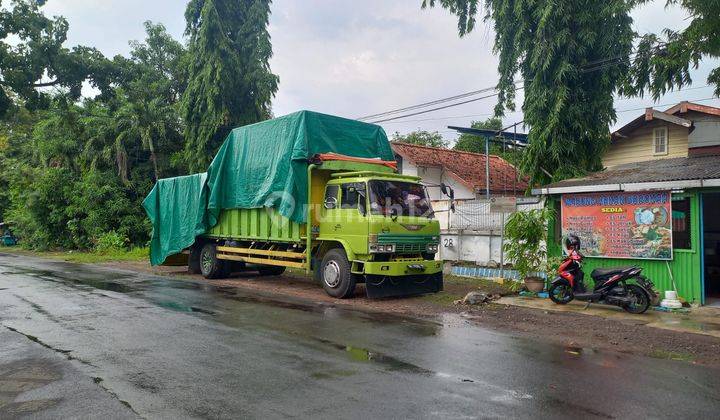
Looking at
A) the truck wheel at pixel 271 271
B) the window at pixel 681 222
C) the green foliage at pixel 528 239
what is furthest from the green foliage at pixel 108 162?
the window at pixel 681 222

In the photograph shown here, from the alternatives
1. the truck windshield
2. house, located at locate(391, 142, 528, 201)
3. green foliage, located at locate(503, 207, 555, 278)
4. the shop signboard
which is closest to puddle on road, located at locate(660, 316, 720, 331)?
the shop signboard

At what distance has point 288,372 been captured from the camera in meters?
5.46

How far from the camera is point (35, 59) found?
12453mm

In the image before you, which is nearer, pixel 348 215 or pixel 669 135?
pixel 348 215

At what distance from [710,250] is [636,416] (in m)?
10.2

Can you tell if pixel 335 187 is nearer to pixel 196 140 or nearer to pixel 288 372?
pixel 288 372

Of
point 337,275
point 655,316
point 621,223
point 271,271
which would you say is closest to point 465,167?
point 271,271

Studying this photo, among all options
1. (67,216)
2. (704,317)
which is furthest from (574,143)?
(67,216)

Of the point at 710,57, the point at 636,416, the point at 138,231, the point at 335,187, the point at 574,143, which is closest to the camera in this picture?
A: the point at 636,416

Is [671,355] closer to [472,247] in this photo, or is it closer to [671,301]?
[671,301]

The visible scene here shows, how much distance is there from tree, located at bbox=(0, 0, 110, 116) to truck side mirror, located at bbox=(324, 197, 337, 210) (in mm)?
7731

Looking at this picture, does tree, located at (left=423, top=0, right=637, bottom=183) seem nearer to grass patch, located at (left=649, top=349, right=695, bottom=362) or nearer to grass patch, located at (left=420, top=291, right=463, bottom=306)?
grass patch, located at (left=420, top=291, right=463, bottom=306)

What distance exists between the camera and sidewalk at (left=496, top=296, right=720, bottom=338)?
818 cm

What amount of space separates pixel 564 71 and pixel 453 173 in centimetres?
1085
